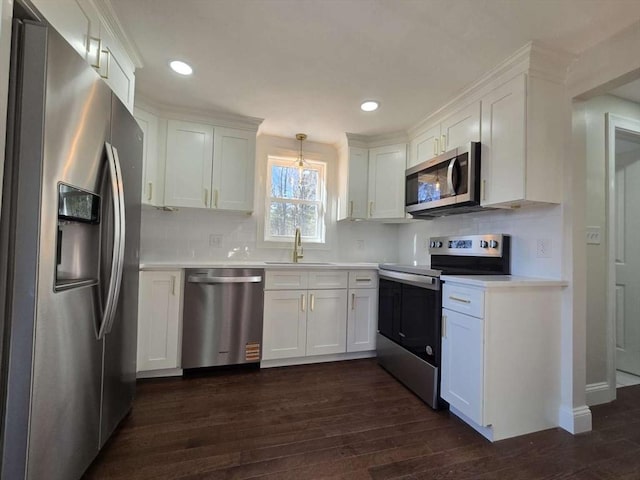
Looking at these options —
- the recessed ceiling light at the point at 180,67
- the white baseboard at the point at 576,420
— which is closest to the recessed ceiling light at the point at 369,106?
the recessed ceiling light at the point at 180,67

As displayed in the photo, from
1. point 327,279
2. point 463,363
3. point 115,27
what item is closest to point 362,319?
point 327,279

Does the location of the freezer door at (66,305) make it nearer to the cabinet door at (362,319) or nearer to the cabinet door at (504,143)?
the cabinet door at (362,319)

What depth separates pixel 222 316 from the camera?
2496 mm

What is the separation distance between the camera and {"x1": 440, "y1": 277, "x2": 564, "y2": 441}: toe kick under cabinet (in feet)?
5.60

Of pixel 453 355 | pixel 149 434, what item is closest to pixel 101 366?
pixel 149 434

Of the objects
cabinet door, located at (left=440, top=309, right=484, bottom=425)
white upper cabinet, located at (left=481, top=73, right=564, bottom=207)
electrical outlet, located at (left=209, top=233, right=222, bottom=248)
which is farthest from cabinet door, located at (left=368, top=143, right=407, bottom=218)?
electrical outlet, located at (left=209, top=233, right=222, bottom=248)

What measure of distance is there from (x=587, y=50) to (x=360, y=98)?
1.42m

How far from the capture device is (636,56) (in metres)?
1.54

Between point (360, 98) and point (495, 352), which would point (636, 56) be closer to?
point (360, 98)

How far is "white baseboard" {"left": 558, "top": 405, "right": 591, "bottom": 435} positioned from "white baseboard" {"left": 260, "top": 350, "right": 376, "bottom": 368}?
5.07 ft

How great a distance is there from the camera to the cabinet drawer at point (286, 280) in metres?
2.64

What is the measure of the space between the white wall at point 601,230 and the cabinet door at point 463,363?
1.08 metres

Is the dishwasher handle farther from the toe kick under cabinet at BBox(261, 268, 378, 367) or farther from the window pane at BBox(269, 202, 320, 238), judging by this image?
the window pane at BBox(269, 202, 320, 238)

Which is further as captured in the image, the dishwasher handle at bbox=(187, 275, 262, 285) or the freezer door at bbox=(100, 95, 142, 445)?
the dishwasher handle at bbox=(187, 275, 262, 285)
